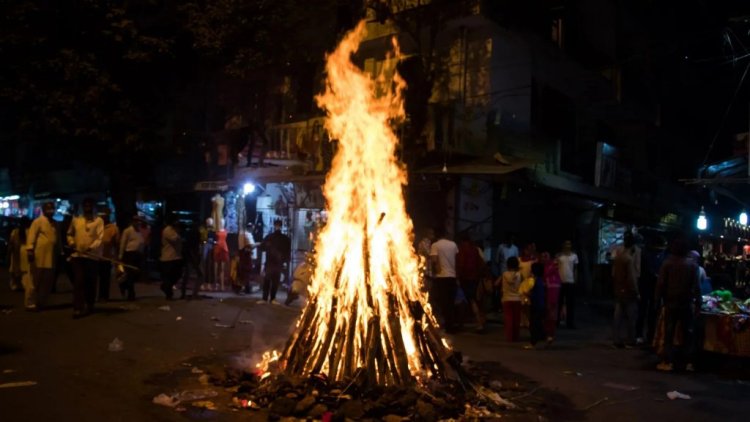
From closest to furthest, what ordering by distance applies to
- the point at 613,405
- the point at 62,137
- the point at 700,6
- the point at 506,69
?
the point at 613,405 → the point at 506,69 → the point at 62,137 → the point at 700,6

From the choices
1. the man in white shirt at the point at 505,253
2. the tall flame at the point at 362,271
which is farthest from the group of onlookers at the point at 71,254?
the man in white shirt at the point at 505,253

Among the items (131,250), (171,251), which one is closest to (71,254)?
(171,251)

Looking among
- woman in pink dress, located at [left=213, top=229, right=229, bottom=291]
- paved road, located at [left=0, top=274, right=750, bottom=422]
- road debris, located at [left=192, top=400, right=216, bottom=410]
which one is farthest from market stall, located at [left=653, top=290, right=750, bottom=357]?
woman in pink dress, located at [left=213, top=229, right=229, bottom=291]

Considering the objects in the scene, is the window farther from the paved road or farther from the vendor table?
the vendor table

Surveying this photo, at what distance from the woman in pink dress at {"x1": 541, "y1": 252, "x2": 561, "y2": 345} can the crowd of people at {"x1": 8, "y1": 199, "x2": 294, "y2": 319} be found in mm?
5743

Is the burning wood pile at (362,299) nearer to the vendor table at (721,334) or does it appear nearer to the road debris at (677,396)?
the road debris at (677,396)

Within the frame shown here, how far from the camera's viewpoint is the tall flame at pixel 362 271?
21.3 feet

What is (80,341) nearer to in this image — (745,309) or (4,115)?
(745,309)

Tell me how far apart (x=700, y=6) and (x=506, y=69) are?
13.4m

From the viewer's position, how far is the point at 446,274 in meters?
11.4

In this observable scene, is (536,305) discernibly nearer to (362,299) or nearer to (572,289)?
(572,289)

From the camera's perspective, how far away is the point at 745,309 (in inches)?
353

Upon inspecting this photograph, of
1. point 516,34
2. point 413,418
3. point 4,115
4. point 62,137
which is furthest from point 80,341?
point 4,115

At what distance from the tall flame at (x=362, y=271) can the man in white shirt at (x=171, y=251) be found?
18.8 ft
